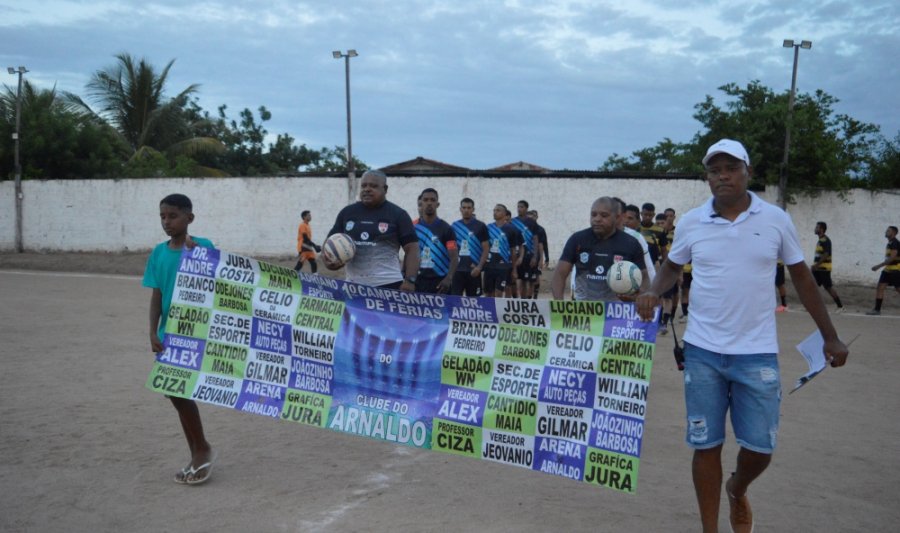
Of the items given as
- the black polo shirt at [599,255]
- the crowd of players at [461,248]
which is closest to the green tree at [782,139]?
the crowd of players at [461,248]

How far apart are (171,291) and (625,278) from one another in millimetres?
3303

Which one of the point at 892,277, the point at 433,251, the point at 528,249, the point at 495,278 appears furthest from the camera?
the point at 892,277

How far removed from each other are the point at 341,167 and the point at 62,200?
61.4ft

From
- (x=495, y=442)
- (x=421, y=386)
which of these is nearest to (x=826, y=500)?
(x=495, y=442)

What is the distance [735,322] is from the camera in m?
3.77

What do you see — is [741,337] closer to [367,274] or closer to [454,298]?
[454,298]

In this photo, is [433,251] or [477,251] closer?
[433,251]

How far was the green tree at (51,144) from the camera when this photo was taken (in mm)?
30531

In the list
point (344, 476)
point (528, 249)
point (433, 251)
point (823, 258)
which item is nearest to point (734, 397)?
point (344, 476)

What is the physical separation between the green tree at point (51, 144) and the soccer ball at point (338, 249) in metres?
28.7

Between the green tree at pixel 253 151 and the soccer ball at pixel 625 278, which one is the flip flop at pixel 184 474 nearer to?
the soccer ball at pixel 625 278

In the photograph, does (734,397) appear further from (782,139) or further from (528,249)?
(782,139)

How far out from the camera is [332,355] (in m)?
5.18

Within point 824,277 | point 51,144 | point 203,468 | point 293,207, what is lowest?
point 203,468
